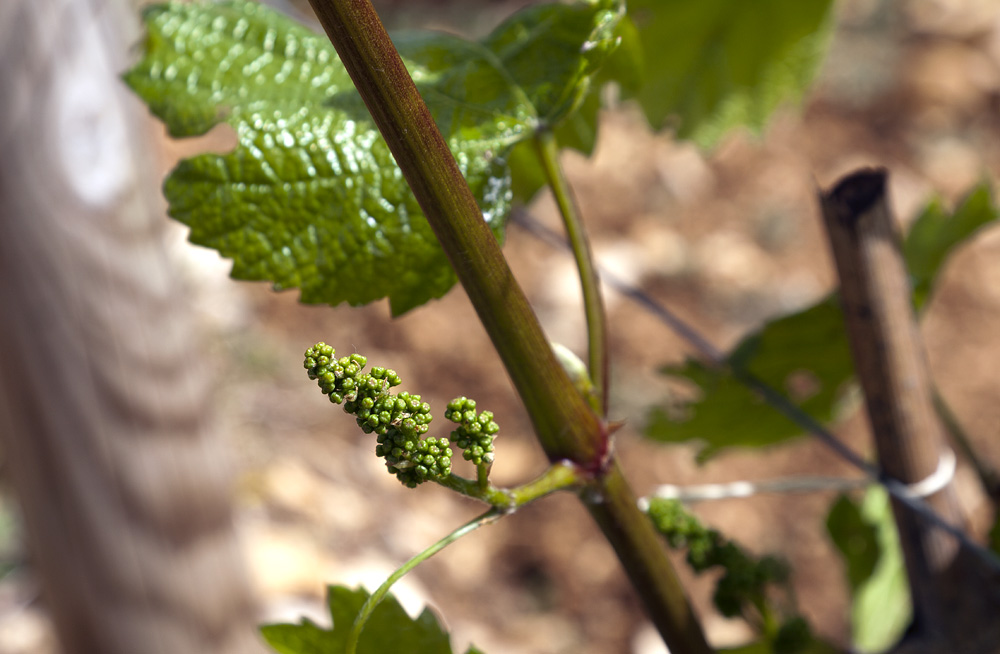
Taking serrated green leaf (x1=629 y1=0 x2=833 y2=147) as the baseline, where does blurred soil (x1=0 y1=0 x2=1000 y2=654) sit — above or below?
above

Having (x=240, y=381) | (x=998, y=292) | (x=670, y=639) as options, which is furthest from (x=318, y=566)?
(x=998, y=292)

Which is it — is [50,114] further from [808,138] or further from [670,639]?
[808,138]

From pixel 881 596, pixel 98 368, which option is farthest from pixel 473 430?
pixel 98 368

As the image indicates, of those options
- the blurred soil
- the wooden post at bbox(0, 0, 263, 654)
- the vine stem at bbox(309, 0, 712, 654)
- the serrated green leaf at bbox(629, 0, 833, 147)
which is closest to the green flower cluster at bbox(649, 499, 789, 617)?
the vine stem at bbox(309, 0, 712, 654)

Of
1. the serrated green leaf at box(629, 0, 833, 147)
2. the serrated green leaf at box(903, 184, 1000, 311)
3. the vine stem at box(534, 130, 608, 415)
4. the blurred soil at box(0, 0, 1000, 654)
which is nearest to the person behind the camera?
the vine stem at box(534, 130, 608, 415)

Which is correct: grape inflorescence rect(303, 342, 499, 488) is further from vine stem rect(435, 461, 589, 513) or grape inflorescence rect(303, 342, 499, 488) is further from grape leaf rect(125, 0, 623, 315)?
grape leaf rect(125, 0, 623, 315)

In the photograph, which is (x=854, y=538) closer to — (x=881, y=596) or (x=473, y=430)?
(x=881, y=596)
